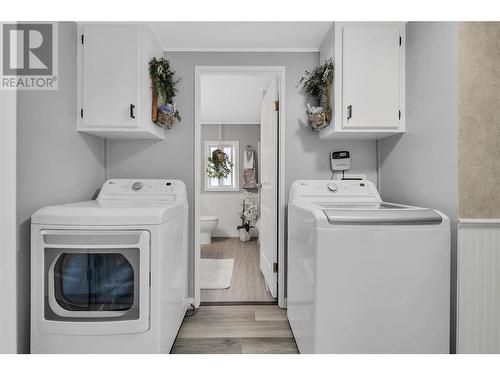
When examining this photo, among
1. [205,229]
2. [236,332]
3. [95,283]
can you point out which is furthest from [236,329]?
[205,229]

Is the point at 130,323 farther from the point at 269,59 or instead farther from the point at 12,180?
the point at 269,59

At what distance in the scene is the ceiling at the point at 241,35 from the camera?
2.02 m

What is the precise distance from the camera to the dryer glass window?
1482 millimetres

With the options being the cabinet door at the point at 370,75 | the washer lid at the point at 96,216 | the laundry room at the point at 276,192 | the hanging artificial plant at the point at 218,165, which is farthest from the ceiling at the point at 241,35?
the hanging artificial plant at the point at 218,165

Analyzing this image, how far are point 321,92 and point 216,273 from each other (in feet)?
7.10

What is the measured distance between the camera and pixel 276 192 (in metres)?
2.45

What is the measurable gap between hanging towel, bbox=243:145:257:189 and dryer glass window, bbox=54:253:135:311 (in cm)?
369

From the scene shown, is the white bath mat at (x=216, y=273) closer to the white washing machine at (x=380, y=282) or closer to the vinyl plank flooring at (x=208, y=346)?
the vinyl plank flooring at (x=208, y=346)

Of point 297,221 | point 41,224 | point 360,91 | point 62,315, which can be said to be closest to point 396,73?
point 360,91

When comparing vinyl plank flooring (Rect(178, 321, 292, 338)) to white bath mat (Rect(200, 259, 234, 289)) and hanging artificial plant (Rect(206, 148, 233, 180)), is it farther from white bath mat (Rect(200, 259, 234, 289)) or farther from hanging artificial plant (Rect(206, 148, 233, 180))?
hanging artificial plant (Rect(206, 148, 233, 180))

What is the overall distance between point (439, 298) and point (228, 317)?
1443 mm

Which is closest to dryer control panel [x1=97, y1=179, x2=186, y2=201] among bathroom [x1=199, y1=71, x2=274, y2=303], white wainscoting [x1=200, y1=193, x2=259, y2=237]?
bathroom [x1=199, y1=71, x2=274, y2=303]

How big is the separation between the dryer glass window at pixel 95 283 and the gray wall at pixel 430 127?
67.7 inches

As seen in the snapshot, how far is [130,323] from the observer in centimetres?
147
